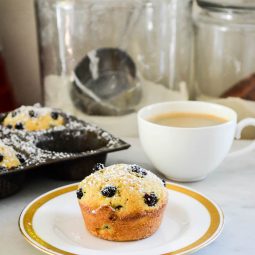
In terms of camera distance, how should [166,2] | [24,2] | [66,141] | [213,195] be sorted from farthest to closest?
1. [24,2]
2. [166,2]
3. [66,141]
4. [213,195]

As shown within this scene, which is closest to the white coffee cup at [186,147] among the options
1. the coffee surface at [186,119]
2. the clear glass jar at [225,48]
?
the coffee surface at [186,119]

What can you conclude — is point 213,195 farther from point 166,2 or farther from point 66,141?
point 166,2

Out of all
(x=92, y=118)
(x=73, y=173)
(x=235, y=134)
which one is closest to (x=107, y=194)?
(x=73, y=173)

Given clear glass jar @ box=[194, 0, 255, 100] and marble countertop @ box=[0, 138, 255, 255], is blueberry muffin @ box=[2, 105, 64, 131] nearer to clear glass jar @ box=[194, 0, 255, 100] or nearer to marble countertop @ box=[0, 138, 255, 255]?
marble countertop @ box=[0, 138, 255, 255]

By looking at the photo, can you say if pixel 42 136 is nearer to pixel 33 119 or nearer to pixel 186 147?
pixel 33 119

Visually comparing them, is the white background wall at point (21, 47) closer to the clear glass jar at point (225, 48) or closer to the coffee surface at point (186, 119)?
the clear glass jar at point (225, 48)

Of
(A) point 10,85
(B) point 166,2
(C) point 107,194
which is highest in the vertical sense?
(B) point 166,2
